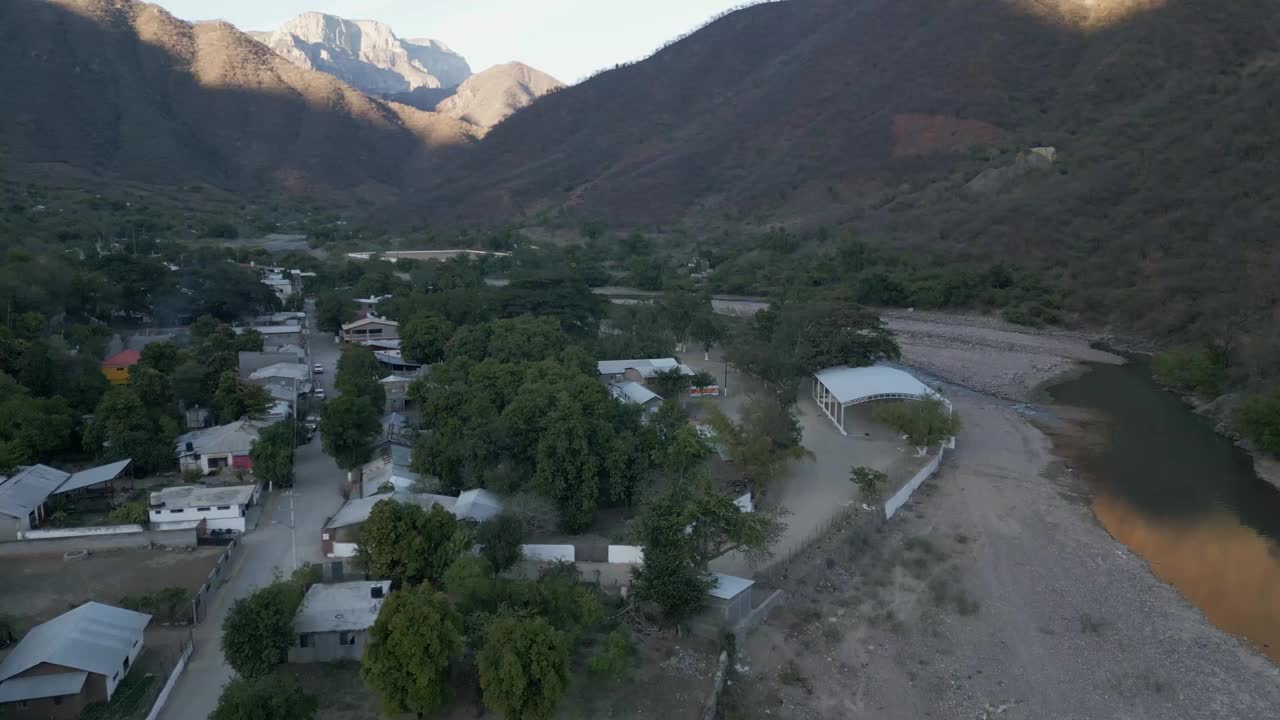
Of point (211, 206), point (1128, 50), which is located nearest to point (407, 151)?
point (211, 206)

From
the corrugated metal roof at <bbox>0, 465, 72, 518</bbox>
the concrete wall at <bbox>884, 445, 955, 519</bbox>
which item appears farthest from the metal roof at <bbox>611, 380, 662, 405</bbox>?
the corrugated metal roof at <bbox>0, 465, 72, 518</bbox>

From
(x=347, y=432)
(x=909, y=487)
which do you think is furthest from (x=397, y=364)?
(x=909, y=487)

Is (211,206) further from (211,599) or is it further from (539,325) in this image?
(211,599)

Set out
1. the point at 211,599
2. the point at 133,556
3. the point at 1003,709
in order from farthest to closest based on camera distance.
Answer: the point at 133,556 → the point at 211,599 → the point at 1003,709

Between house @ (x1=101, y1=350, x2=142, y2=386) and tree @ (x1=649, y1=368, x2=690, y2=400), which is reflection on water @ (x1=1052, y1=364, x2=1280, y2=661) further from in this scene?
house @ (x1=101, y1=350, x2=142, y2=386)

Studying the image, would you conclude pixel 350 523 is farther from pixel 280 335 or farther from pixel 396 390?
pixel 280 335
